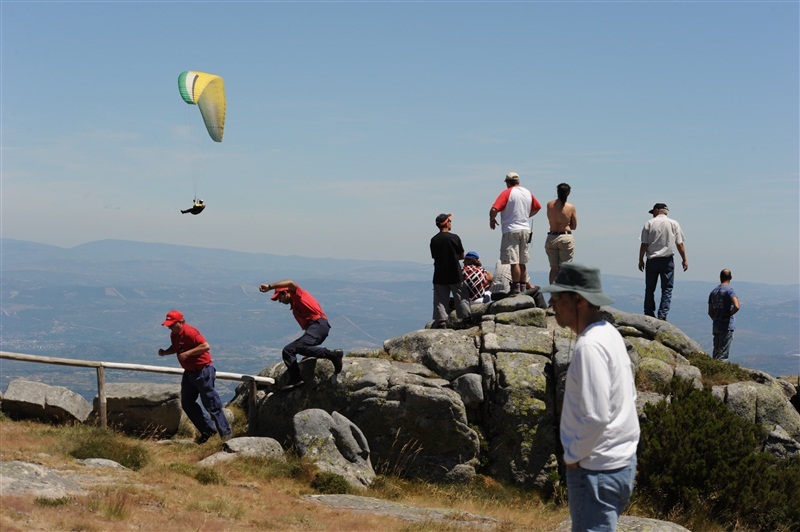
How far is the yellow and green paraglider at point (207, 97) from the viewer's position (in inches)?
1010

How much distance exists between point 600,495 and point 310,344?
12.3 m

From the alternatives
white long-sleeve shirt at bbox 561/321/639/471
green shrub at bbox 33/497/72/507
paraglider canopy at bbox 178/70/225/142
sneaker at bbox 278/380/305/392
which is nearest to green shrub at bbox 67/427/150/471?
sneaker at bbox 278/380/305/392

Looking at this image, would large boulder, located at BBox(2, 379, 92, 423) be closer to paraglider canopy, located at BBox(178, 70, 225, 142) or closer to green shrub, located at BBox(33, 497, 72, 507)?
green shrub, located at BBox(33, 497, 72, 507)

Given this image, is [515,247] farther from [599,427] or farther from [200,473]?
[599,427]

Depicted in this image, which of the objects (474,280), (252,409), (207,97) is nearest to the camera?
(252,409)

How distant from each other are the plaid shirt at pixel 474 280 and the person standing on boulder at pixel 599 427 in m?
15.8

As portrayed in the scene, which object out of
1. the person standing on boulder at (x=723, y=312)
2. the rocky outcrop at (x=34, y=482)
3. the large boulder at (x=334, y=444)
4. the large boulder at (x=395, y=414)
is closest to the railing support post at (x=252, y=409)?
the large boulder at (x=395, y=414)

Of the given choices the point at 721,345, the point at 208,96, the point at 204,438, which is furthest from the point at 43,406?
the point at 721,345

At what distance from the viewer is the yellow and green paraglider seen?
25.7m

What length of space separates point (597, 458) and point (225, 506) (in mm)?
7763

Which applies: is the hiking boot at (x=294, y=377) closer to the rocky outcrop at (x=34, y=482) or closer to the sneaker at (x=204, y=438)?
the sneaker at (x=204, y=438)

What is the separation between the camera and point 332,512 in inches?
496

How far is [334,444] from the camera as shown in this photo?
53.0ft

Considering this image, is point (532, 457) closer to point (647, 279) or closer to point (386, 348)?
point (386, 348)
